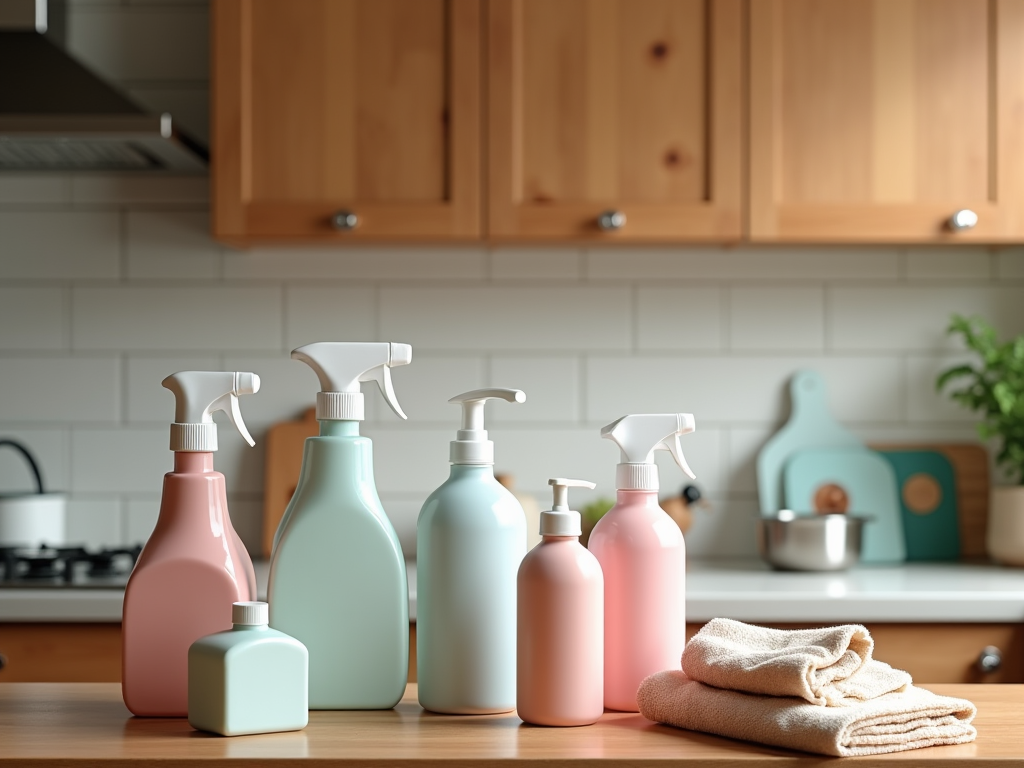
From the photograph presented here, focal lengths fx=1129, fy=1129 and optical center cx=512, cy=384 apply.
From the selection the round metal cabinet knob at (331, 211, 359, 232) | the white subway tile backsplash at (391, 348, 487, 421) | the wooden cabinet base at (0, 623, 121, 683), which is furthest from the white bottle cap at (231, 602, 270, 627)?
the white subway tile backsplash at (391, 348, 487, 421)

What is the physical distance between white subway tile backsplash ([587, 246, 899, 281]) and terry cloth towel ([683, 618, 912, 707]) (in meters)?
1.72

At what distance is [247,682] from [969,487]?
2.12 m

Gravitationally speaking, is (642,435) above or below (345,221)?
below

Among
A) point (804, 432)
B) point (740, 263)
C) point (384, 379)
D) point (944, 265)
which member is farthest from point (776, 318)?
point (384, 379)

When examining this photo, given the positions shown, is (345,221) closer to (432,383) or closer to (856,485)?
(432,383)

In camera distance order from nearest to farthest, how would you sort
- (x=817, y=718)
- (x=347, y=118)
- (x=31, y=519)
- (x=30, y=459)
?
(x=817, y=718), (x=347, y=118), (x=31, y=519), (x=30, y=459)

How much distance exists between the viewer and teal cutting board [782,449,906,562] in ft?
8.27

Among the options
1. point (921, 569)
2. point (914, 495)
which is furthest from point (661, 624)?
point (914, 495)

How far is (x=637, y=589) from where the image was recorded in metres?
0.90

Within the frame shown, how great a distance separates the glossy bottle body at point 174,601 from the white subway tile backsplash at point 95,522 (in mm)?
1738

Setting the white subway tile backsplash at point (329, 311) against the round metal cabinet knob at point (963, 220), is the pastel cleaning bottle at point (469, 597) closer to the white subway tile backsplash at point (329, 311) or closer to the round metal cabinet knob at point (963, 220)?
the round metal cabinet knob at point (963, 220)

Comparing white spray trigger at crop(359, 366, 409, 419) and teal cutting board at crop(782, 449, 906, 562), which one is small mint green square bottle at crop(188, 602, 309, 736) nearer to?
white spray trigger at crop(359, 366, 409, 419)

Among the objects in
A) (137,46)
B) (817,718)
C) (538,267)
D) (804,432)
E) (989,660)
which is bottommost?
(989,660)

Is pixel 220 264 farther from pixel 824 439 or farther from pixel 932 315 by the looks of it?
pixel 932 315
